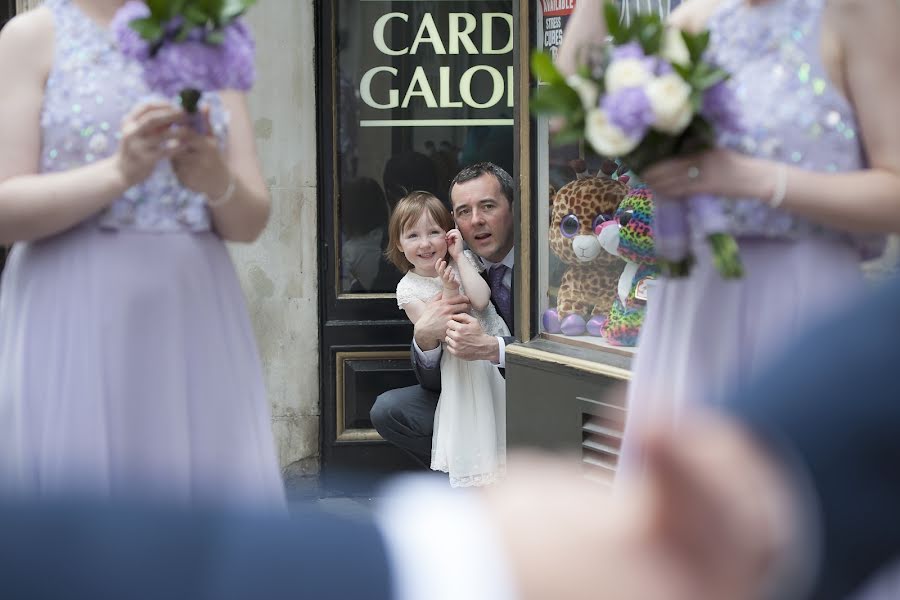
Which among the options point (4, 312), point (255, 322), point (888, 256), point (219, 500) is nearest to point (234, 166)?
point (4, 312)

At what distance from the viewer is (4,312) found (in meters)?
2.29

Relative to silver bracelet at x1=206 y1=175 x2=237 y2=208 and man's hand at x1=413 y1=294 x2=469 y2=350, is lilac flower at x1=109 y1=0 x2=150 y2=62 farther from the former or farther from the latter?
man's hand at x1=413 y1=294 x2=469 y2=350

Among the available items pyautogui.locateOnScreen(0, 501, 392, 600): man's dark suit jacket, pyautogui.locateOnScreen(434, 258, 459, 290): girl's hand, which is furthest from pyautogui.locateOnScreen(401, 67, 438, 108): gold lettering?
pyautogui.locateOnScreen(0, 501, 392, 600): man's dark suit jacket

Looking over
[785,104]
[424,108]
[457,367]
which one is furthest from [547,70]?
[424,108]

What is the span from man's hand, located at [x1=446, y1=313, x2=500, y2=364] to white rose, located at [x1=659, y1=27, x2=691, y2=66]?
8.16 feet

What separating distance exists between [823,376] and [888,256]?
187 cm

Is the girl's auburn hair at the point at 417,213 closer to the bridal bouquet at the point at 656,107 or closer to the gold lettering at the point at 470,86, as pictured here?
the gold lettering at the point at 470,86

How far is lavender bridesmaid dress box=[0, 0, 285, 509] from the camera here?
218 centimetres

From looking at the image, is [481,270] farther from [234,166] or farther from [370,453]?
[234,166]

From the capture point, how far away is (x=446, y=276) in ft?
14.8

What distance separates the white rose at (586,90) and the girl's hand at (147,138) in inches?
26.9

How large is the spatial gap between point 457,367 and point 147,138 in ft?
8.40

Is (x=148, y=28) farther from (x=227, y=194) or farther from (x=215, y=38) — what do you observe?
(x=227, y=194)

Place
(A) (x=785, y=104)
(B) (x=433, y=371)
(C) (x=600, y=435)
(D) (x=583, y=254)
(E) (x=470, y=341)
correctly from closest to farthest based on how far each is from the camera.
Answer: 1. (A) (x=785, y=104)
2. (C) (x=600, y=435)
3. (D) (x=583, y=254)
4. (E) (x=470, y=341)
5. (B) (x=433, y=371)
